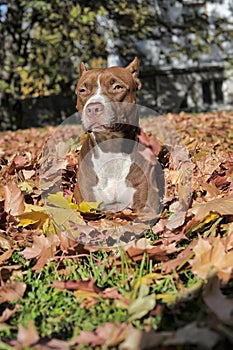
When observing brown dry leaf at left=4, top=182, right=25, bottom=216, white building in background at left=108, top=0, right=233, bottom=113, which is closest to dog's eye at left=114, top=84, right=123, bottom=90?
brown dry leaf at left=4, top=182, right=25, bottom=216

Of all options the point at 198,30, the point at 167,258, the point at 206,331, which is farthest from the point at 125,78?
the point at 198,30

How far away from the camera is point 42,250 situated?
7.21 feet

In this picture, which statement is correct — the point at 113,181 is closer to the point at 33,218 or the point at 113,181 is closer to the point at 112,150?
the point at 112,150

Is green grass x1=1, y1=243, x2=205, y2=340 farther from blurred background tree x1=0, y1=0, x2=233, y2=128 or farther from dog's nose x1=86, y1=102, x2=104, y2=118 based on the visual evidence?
blurred background tree x1=0, y1=0, x2=233, y2=128

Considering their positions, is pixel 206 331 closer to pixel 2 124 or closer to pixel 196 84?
pixel 2 124

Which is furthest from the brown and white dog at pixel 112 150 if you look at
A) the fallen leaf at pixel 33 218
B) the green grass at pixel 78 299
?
the green grass at pixel 78 299

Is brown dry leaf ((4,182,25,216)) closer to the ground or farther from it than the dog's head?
closer to the ground

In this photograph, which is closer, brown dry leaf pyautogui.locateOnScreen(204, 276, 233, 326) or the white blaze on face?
brown dry leaf pyautogui.locateOnScreen(204, 276, 233, 326)

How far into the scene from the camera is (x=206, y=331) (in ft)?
4.25

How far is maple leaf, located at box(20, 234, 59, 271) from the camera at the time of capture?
2.14m

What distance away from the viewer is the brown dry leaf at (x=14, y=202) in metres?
2.65

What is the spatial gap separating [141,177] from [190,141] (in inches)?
72.0

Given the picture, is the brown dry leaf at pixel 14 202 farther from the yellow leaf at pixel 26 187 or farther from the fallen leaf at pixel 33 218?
the yellow leaf at pixel 26 187

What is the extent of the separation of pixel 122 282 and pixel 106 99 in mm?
1493
